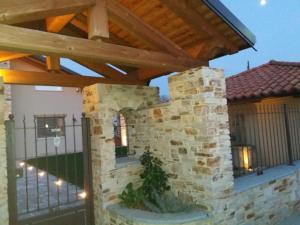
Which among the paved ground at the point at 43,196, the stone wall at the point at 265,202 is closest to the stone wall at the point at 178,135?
the stone wall at the point at 265,202

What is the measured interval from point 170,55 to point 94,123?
1.86 m

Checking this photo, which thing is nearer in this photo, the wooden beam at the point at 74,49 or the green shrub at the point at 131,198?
the wooden beam at the point at 74,49

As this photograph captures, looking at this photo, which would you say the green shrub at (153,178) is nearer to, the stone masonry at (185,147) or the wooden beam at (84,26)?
the stone masonry at (185,147)

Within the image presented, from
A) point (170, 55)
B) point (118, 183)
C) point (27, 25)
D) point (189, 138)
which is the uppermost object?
point (27, 25)

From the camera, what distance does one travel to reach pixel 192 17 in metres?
4.56

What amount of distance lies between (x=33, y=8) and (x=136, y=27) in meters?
1.71

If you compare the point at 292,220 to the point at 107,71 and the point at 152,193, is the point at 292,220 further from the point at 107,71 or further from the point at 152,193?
the point at 107,71

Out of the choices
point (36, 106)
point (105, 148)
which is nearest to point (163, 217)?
point (105, 148)

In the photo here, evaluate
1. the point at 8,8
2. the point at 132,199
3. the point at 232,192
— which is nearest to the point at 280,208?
the point at 232,192

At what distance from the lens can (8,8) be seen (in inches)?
114

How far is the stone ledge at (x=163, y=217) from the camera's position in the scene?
3.91 metres

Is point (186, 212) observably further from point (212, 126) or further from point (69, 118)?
point (69, 118)

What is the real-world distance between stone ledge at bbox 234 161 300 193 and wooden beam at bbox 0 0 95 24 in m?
3.85

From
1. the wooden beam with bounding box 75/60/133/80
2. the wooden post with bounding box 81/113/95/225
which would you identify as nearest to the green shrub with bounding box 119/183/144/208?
the wooden post with bounding box 81/113/95/225
